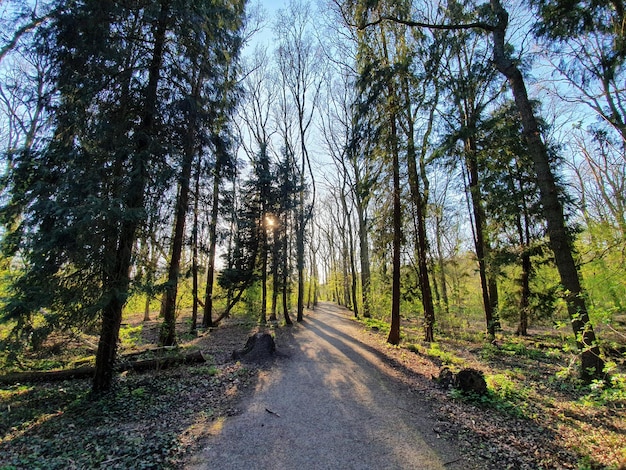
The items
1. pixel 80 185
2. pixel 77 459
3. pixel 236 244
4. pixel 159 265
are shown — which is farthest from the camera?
pixel 236 244

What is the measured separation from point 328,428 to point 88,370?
580cm

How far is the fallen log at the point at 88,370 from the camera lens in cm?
588

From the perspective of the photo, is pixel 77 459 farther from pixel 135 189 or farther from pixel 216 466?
pixel 135 189

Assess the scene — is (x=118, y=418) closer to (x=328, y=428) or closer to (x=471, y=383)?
(x=328, y=428)

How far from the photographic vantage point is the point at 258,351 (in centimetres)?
825

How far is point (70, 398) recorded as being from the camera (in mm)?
5180

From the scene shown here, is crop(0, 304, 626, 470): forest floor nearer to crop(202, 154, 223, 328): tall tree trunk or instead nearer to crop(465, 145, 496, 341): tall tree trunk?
crop(465, 145, 496, 341): tall tree trunk

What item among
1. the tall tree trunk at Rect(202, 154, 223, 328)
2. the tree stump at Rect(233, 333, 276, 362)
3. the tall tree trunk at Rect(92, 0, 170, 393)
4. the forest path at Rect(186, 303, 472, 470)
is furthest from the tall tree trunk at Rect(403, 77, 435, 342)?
the tall tree trunk at Rect(92, 0, 170, 393)

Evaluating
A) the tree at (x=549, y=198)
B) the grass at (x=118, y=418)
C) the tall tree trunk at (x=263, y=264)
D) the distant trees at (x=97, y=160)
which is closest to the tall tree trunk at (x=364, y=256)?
the tall tree trunk at (x=263, y=264)

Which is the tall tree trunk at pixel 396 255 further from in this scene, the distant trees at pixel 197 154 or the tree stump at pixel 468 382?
the tree stump at pixel 468 382

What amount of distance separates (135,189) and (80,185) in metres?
0.77

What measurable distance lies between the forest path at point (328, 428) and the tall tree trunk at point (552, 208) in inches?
129

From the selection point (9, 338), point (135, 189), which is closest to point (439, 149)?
point (135, 189)

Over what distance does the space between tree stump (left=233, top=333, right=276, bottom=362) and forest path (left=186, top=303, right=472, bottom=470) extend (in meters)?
1.00
